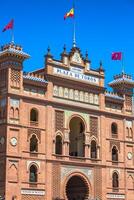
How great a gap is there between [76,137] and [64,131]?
3882 mm

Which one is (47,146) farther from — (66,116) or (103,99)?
(103,99)

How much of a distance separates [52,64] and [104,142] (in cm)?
1118

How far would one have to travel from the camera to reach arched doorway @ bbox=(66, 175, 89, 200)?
60.6 meters

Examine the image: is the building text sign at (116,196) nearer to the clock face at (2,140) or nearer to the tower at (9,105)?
the tower at (9,105)

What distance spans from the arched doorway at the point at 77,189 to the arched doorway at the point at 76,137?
2.82 m

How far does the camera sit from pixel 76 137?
62.7 m

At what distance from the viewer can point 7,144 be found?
176ft

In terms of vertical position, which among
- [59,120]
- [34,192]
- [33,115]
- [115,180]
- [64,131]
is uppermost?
[33,115]

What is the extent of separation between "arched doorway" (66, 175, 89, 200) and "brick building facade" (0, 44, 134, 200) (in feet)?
0.36

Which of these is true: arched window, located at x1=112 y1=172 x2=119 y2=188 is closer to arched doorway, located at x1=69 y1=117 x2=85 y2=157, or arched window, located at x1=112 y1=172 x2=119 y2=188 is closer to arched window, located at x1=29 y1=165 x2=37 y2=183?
arched doorway, located at x1=69 y1=117 x2=85 y2=157

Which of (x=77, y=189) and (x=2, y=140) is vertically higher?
(x=2, y=140)

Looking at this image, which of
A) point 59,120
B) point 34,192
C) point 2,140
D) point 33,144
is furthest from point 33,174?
point 59,120

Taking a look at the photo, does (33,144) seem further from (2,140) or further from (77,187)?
(77,187)

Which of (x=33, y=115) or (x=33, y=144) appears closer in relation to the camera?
(x=33, y=144)
